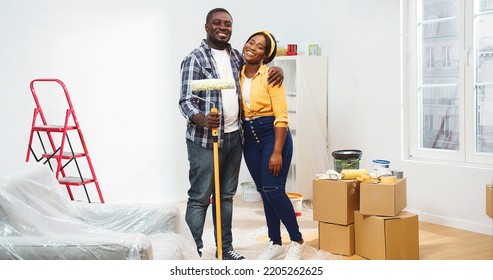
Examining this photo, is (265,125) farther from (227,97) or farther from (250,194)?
(250,194)

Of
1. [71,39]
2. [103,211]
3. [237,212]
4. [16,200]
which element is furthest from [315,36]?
[16,200]

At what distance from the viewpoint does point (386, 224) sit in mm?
3320

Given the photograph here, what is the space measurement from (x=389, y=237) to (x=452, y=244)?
2.22 feet

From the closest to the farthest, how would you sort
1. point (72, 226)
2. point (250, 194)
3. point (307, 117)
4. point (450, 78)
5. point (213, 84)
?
1. point (72, 226)
2. point (213, 84)
3. point (450, 78)
4. point (307, 117)
5. point (250, 194)

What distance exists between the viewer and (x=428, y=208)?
14.4ft

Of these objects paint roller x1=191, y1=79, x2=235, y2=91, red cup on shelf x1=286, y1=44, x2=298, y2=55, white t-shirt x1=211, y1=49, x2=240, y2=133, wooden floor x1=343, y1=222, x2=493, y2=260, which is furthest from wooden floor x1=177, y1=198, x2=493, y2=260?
red cup on shelf x1=286, y1=44, x2=298, y2=55

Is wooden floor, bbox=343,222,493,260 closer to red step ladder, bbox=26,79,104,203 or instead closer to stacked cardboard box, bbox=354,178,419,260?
stacked cardboard box, bbox=354,178,419,260

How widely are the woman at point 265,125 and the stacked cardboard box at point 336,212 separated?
357mm

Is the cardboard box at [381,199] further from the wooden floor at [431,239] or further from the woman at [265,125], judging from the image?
the woman at [265,125]

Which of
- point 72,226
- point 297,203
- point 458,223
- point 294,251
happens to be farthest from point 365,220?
point 72,226

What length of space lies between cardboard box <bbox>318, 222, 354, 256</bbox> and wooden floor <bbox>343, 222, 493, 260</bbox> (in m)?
0.07

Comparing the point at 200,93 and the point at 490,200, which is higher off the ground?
the point at 200,93

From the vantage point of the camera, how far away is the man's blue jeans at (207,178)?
3082 millimetres
